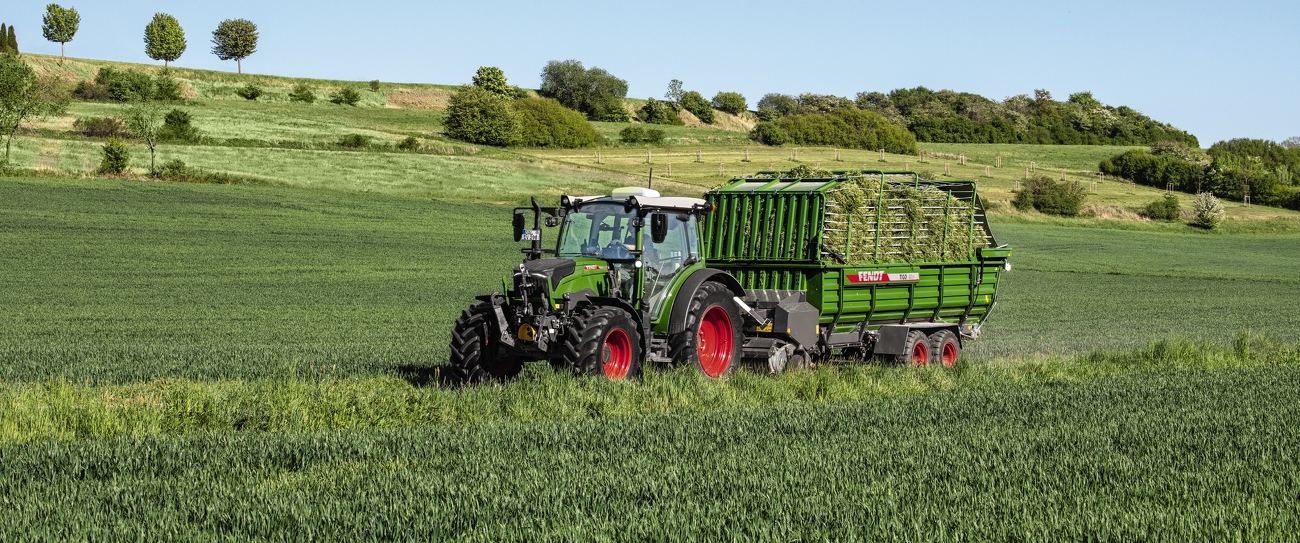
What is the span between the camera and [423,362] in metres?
15.2

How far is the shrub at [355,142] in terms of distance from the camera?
62812 mm

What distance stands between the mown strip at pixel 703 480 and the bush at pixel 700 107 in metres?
93.5

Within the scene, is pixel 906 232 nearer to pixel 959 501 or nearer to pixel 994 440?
pixel 994 440

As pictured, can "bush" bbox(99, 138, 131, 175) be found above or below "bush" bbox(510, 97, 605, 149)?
below

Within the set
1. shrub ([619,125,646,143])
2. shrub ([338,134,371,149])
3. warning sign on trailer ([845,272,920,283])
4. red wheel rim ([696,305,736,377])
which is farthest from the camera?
shrub ([619,125,646,143])

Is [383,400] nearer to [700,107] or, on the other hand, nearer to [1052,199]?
[1052,199]

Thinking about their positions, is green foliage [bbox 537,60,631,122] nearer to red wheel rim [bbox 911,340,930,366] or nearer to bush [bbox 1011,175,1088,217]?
bush [bbox 1011,175,1088,217]

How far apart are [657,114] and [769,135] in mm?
17799

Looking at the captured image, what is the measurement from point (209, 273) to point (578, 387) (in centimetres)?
2167

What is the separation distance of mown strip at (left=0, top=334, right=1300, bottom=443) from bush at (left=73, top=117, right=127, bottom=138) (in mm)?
48050

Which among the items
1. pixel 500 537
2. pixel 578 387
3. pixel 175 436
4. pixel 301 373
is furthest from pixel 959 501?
pixel 301 373

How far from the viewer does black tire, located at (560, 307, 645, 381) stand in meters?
11.1

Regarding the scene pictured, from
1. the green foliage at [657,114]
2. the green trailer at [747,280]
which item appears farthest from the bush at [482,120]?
the green trailer at [747,280]

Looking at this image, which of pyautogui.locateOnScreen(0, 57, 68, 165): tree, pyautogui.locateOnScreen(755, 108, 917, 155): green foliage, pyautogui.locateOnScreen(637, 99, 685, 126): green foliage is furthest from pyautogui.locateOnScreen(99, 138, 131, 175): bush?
pyautogui.locateOnScreen(637, 99, 685, 126): green foliage
